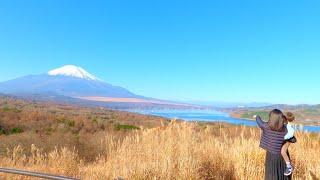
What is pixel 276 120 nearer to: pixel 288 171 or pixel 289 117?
pixel 289 117

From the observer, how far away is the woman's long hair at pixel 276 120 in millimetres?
5934

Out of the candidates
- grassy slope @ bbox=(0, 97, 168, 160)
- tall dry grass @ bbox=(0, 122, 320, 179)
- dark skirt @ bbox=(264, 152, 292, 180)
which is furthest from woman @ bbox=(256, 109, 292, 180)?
grassy slope @ bbox=(0, 97, 168, 160)

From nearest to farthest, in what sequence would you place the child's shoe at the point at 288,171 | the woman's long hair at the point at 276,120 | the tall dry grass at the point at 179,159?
the woman's long hair at the point at 276,120 → the child's shoe at the point at 288,171 → the tall dry grass at the point at 179,159

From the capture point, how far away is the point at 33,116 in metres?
37.5

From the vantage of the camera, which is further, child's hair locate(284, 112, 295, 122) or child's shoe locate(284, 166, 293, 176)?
child's shoe locate(284, 166, 293, 176)

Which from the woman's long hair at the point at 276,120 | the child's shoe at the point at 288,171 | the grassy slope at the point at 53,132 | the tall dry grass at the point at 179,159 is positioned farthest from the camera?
the grassy slope at the point at 53,132

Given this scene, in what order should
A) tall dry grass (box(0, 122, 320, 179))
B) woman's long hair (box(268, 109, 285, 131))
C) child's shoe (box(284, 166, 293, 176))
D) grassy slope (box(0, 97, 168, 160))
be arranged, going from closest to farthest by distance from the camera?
woman's long hair (box(268, 109, 285, 131)), child's shoe (box(284, 166, 293, 176)), tall dry grass (box(0, 122, 320, 179)), grassy slope (box(0, 97, 168, 160))

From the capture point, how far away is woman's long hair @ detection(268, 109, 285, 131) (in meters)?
5.93

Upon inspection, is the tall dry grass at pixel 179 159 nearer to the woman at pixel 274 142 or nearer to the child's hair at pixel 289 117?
the woman at pixel 274 142

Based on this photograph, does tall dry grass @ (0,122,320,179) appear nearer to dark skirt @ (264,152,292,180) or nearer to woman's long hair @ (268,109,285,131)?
dark skirt @ (264,152,292,180)

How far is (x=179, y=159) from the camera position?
26.8ft

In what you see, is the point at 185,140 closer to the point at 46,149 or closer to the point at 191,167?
the point at 191,167

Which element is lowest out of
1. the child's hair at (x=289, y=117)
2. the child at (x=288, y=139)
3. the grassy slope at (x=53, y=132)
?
the grassy slope at (x=53, y=132)

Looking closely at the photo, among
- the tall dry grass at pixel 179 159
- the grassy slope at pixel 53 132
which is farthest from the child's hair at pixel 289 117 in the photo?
the grassy slope at pixel 53 132
